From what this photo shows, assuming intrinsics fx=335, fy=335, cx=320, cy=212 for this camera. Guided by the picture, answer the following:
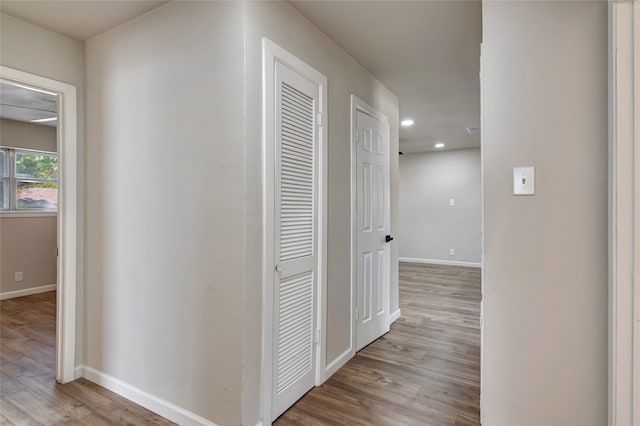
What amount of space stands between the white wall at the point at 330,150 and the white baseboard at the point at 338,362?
44 millimetres

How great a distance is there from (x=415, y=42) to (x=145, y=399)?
296cm

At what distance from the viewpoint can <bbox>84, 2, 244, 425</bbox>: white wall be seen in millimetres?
1696

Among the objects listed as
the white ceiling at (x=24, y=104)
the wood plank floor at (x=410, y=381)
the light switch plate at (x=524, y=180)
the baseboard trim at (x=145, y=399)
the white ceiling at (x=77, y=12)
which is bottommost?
the wood plank floor at (x=410, y=381)

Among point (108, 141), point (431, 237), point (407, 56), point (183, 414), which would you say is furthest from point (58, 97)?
point (431, 237)

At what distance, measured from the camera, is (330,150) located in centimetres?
237

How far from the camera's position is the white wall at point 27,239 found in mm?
4324

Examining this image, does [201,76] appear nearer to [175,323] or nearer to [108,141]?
[108,141]

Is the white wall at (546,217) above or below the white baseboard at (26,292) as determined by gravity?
above

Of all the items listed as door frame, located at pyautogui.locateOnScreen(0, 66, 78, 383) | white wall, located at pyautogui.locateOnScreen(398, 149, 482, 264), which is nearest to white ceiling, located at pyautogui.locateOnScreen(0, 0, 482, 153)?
door frame, located at pyautogui.locateOnScreen(0, 66, 78, 383)

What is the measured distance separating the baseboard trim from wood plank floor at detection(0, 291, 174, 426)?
28mm

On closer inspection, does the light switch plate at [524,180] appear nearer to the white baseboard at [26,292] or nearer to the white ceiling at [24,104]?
the white ceiling at [24,104]

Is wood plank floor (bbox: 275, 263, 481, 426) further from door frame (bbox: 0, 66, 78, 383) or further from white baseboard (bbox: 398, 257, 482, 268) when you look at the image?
white baseboard (bbox: 398, 257, 482, 268)

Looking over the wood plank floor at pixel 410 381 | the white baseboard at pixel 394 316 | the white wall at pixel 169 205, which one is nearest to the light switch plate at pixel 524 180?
the white wall at pixel 169 205
